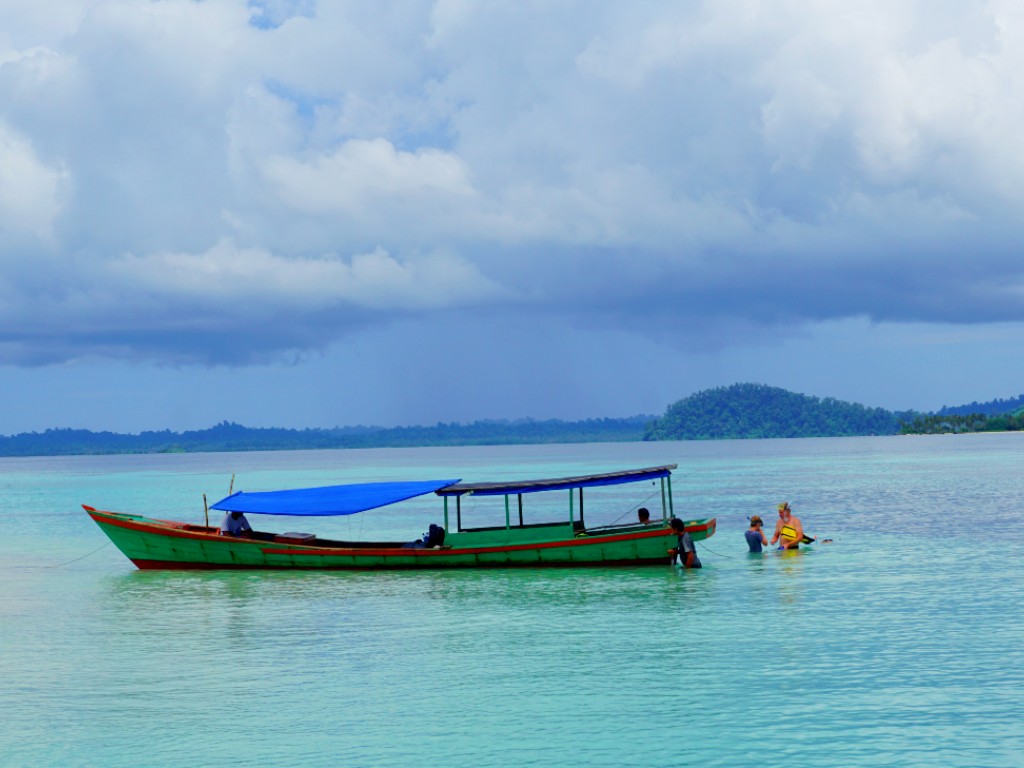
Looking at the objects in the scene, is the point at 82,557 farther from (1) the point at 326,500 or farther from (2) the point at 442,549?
(2) the point at 442,549

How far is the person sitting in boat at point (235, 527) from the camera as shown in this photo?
30766 mm

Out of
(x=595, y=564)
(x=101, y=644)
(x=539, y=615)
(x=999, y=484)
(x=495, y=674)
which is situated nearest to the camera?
(x=495, y=674)

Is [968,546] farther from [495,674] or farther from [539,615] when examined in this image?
[495,674]

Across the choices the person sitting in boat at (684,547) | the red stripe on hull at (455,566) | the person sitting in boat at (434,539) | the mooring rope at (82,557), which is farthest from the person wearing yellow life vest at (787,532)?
the mooring rope at (82,557)

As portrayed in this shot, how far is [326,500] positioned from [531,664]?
14098mm

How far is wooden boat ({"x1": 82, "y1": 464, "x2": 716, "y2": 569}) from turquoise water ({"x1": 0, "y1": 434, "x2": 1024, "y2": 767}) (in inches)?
19.2

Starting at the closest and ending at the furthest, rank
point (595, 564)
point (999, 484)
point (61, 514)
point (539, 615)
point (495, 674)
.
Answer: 1. point (495, 674)
2. point (539, 615)
3. point (595, 564)
4. point (61, 514)
5. point (999, 484)

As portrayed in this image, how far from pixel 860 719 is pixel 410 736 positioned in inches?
221

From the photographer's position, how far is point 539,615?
2277 cm

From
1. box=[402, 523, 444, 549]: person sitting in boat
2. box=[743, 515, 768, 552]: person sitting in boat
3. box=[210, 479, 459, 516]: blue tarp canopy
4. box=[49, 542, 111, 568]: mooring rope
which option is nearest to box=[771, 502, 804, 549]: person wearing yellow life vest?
box=[743, 515, 768, 552]: person sitting in boat

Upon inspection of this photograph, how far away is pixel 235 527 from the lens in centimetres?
3095

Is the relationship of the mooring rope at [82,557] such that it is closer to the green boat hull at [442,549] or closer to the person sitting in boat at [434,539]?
the green boat hull at [442,549]

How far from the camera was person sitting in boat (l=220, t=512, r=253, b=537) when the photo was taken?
101 feet

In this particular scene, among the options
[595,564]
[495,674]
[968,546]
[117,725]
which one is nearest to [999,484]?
[968,546]
